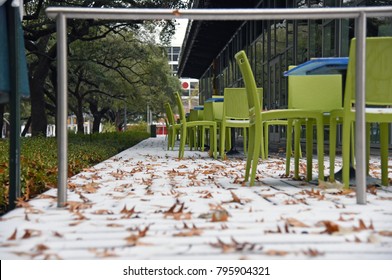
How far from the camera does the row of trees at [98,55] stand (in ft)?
49.5

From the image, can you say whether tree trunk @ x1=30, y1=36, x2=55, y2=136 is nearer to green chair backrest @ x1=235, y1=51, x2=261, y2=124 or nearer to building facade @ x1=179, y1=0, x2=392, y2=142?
building facade @ x1=179, y1=0, x2=392, y2=142

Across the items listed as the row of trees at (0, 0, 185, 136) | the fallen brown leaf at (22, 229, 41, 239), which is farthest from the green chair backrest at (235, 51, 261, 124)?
the row of trees at (0, 0, 185, 136)

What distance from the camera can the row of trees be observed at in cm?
1508

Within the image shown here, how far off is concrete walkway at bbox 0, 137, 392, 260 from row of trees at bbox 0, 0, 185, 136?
9.81m

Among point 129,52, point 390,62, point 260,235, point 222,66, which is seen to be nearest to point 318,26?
point 390,62

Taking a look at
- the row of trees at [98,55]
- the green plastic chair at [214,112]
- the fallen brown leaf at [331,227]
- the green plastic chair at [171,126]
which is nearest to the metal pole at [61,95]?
the fallen brown leaf at [331,227]

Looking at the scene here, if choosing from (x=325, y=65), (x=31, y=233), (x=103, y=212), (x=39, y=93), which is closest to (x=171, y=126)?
(x=39, y=93)

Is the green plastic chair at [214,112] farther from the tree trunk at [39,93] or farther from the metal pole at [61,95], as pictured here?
the tree trunk at [39,93]

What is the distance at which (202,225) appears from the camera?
9.65ft

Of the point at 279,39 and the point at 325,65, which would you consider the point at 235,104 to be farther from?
the point at 279,39

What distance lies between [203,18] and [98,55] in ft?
69.3

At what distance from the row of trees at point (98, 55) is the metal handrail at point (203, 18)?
383 inches
